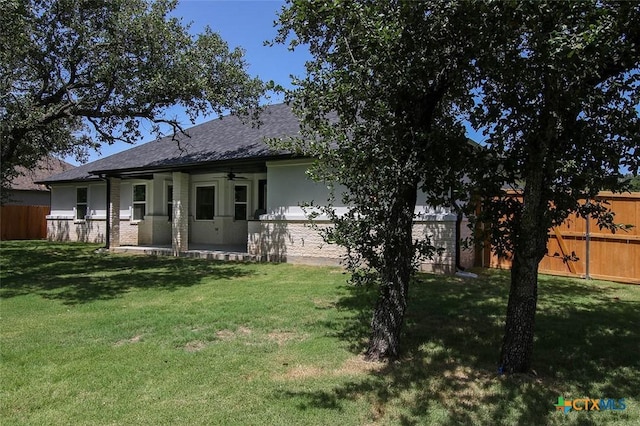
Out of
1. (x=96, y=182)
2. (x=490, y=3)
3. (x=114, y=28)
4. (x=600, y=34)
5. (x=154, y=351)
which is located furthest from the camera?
(x=96, y=182)

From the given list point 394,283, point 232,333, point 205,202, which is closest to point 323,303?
point 232,333

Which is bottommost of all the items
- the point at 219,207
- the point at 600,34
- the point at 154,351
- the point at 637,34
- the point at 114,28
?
the point at 154,351

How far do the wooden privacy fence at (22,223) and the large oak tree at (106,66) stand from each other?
17894 millimetres

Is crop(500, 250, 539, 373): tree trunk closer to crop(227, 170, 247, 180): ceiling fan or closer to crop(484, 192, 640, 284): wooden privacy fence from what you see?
crop(484, 192, 640, 284): wooden privacy fence

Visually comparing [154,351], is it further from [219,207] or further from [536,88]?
[219,207]

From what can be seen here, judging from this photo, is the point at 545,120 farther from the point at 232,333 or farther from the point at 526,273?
the point at 232,333

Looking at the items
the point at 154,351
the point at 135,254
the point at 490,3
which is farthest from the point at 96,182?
the point at 490,3

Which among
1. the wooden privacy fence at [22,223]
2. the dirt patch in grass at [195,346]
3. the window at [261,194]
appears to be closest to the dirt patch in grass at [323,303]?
the dirt patch in grass at [195,346]

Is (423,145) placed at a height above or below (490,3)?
below

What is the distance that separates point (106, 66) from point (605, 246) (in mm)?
12400

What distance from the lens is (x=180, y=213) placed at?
1524 cm

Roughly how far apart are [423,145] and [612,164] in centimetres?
170

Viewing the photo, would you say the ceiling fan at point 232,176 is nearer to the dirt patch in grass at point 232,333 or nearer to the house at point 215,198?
the house at point 215,198

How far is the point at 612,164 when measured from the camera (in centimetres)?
412
